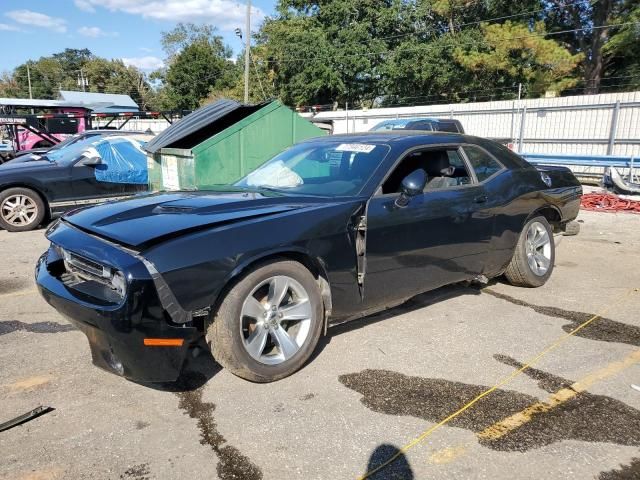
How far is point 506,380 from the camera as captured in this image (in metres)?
3.24

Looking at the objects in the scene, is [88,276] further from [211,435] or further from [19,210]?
[19,210]

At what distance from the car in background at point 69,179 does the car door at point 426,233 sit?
6482 mm

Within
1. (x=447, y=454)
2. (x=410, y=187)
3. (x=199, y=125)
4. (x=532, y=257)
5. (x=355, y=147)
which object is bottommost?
(x=447, y=454)

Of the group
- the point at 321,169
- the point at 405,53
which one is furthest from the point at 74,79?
the point at 321,169

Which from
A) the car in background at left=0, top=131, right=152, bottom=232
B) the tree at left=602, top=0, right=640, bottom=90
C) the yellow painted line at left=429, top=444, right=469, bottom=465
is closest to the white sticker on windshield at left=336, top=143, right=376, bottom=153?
the yellow painted line at left=429, top=444, right=469, bottom=465

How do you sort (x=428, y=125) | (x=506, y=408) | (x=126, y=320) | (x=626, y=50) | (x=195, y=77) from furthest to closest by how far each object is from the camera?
(x=195, y=77) → (x=626, y=50) → (x=428, y=125) → (x=506, y=408) → (x=126, y=320)

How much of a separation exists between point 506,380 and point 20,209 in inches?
314

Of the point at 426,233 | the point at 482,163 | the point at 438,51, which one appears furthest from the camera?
the point at 438,51

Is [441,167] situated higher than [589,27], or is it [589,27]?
[589,27]

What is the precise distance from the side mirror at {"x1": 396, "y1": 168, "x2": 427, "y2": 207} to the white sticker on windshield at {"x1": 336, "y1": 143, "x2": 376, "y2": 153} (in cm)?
48

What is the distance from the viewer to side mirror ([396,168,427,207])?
358cm

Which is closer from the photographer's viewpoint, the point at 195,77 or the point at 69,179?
the point at 69,179

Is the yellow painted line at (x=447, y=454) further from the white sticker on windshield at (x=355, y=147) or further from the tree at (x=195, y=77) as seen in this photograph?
the tree at (x=195, y=77)

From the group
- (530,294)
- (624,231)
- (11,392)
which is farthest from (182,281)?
(624,231)
